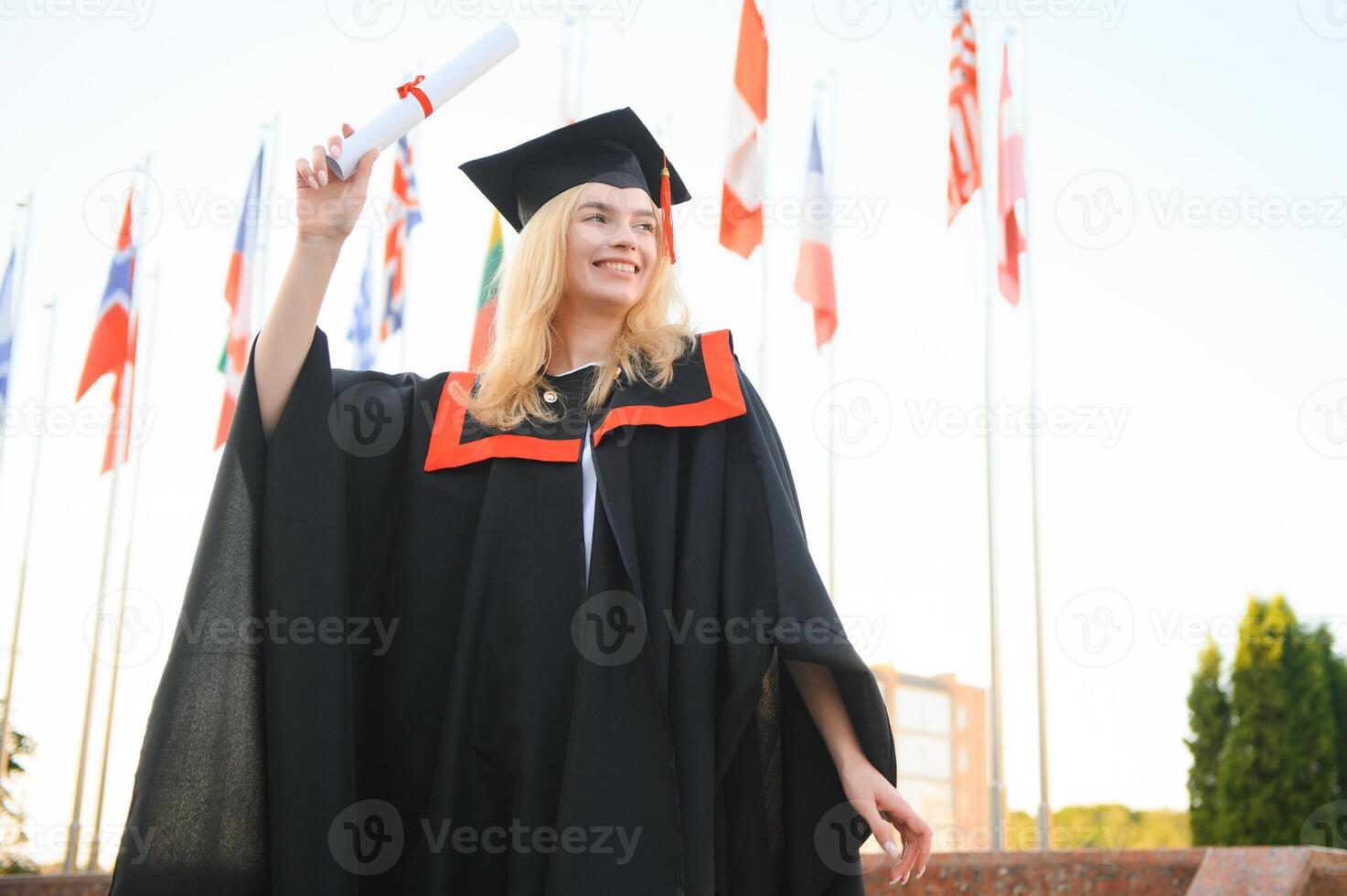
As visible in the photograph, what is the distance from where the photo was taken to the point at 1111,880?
5.49m

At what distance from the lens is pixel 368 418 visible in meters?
2.75

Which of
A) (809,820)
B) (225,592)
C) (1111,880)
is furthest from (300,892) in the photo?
(1111,880)

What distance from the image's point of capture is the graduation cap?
3.17 metres

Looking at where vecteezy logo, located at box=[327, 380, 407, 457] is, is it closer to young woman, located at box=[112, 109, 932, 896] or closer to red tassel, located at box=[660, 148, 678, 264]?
young woman, located at box=[112, 109, 932, 896]

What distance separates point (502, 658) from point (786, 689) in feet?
2.02

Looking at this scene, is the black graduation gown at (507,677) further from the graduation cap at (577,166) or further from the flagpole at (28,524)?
the flagpole at (28,524)

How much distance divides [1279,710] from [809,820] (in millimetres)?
17644

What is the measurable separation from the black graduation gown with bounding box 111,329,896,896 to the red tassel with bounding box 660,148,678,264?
0.58 metres

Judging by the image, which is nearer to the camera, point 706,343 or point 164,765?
point 164,765

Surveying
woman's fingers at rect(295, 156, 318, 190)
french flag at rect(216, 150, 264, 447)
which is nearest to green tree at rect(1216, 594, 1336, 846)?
french flag at rect(216, 150, 264, 447)

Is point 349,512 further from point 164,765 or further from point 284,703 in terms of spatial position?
point 164,765

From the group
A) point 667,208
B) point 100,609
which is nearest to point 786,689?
point 667,208

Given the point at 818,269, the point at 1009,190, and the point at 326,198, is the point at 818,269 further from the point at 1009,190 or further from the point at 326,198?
the point at 326,198

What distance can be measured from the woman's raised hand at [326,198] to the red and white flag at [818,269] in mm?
9038
